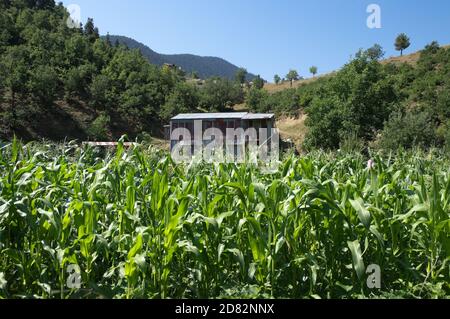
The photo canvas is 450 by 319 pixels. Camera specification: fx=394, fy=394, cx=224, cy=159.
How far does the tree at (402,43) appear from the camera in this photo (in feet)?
209

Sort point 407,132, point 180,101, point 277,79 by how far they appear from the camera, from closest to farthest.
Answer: point 407,132 < point 180,101 < point 277,79

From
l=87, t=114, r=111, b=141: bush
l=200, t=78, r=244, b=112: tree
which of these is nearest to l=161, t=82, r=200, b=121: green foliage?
l=200, t=78, r=244, b=112: tree

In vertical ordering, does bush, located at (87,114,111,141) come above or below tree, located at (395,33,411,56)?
below

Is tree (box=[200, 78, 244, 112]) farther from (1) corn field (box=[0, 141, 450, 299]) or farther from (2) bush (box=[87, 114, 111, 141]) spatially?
(1) corn field (box=[0, 141, 450, 299])

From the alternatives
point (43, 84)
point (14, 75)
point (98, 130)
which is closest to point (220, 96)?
point (98, 130)

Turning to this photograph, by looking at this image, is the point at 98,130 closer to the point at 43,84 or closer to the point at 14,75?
the point at 43,84

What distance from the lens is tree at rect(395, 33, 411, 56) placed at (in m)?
63.6

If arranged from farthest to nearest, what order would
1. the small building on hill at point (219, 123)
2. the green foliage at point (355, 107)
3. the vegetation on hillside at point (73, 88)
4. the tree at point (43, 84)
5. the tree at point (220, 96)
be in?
1. the tree at point (220, 96)
2. the tree at point (43, 84)
3. the vegetation on hillside at point (73, 88)
4. the green foliage at point (355, 107)
5. the small building on hill at point (219, 123)

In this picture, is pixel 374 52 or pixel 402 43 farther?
pixel 402 43

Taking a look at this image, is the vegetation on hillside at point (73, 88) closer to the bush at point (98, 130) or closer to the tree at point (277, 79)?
the bush at point (98, 130)

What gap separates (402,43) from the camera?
6381 centimetres

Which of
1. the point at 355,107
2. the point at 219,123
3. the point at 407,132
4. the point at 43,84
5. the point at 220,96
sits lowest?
the point at 407,132

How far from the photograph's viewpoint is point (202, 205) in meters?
2.70

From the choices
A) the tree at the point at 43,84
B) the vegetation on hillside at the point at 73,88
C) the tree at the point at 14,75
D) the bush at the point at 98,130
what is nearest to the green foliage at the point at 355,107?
the bush at the point at 98,130
